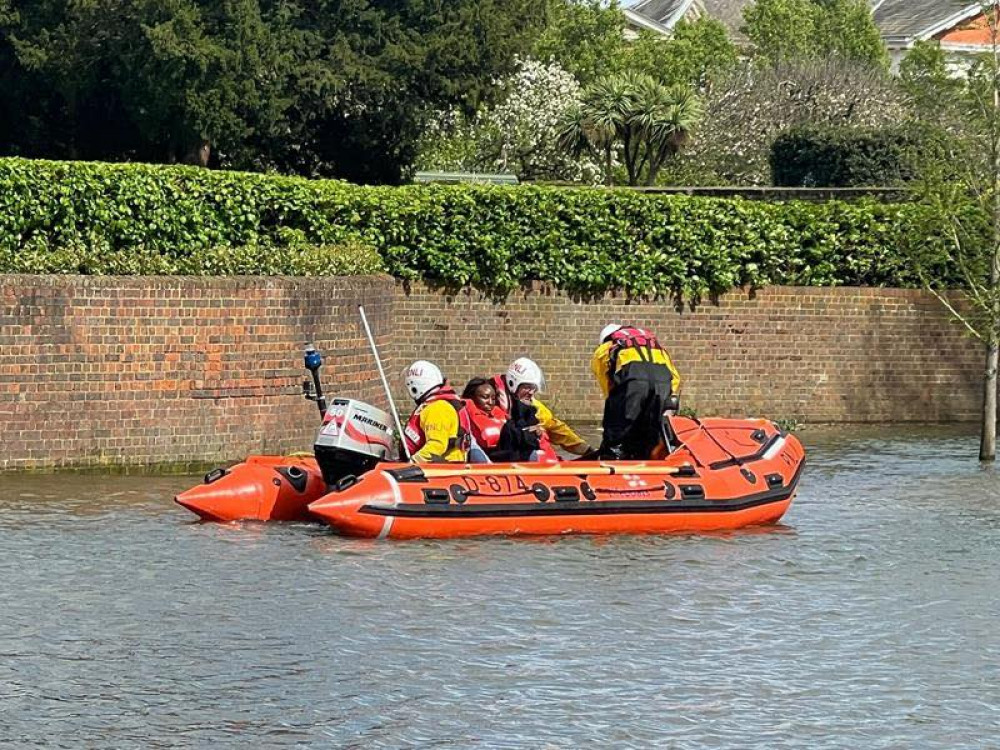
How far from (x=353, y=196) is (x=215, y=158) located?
13544mm

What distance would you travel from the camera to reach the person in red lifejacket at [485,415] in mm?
17328

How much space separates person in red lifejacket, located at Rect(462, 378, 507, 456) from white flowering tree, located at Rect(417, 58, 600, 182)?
31554 millimetres

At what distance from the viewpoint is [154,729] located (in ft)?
35.2

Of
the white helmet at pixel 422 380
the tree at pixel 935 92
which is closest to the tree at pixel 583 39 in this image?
the tree at pixel 935 92

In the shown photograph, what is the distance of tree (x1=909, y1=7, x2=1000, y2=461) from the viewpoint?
2158cm

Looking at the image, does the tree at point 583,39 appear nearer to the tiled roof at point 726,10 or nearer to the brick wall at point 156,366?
the brick wall at point 156,366

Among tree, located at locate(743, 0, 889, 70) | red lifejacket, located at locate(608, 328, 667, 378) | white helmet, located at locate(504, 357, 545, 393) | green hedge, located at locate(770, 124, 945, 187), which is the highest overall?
tree, located at locate(743, 0, 889, 70)

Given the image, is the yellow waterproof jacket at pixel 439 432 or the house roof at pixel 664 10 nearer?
the yellow waterproof jacket at pixel 439 432

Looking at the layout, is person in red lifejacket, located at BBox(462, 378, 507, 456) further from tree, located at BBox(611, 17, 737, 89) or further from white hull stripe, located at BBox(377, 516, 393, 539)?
tree, located at BBox(611, 17, 737, 89)

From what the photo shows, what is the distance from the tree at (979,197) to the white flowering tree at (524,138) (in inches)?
1057

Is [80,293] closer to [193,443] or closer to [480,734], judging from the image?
[193,443]

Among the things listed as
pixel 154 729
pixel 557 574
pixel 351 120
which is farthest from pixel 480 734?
pixel 351 120

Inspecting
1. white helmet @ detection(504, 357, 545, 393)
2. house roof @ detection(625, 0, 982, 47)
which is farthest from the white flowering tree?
white helmet @ detection(504, 357, 545, 393)

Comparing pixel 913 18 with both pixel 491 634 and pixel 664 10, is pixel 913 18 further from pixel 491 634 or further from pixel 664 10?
pixel 491 634
